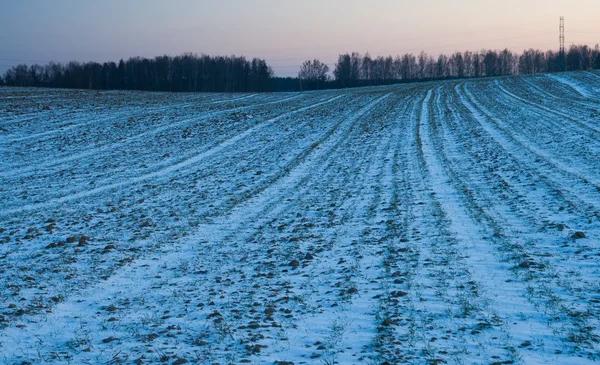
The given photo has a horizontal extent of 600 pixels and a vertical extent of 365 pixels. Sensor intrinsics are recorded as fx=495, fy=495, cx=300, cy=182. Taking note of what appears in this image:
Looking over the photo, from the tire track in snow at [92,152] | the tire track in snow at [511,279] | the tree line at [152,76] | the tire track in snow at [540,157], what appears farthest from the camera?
the tree line at [152,76]

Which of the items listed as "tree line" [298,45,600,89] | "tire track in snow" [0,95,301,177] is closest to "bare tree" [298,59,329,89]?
"tree line" [298,45,600,89]

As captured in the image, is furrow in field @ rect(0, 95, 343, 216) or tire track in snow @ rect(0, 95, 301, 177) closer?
furrow in field @ rect(0, 95, 343, 216)

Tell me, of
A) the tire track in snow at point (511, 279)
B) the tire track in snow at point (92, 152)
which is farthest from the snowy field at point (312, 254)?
the tire track in snow at point (92, 152)

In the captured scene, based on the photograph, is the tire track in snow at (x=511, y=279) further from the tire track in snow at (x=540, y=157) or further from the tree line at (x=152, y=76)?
the tree line at (x=152, y=76)

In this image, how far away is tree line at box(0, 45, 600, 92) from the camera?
102 m

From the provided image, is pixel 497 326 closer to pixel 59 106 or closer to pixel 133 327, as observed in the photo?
pixel 133 327

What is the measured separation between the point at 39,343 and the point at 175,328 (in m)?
1.39

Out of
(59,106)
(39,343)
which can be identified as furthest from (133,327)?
(59,106)

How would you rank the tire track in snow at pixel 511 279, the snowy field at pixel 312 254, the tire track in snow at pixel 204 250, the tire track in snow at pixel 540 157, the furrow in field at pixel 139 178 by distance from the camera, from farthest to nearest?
the furrow in field at pixel 139 178
the tire track in snow at pixel 540 157
the tire track in snow at pixel 204 250
the snowy field at pixel 312 254
the tire track in snow at pixel 511 279

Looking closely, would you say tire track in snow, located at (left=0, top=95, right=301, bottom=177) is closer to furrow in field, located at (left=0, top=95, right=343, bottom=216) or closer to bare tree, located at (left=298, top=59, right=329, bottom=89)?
furrow in field, located at (left=0, top=95, right=343, bottom=216)

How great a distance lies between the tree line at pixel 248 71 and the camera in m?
102

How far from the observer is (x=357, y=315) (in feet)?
18.5

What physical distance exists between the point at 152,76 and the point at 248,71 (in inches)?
914

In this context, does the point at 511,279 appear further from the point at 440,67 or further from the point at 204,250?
the point at 440,67
